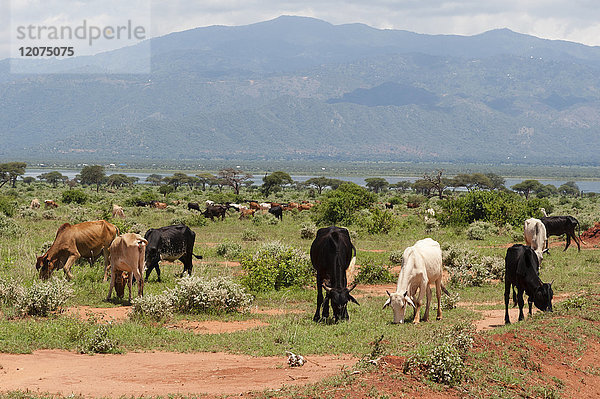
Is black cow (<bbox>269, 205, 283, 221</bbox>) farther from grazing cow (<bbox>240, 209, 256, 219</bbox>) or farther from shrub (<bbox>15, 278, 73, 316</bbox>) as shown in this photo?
shrub (<bbox>15, 278, 73, 316</bbox>)

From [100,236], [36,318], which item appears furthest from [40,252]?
[36,318]

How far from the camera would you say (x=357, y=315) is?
47.2ft

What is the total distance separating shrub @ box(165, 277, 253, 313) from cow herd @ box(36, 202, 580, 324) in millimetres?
1119

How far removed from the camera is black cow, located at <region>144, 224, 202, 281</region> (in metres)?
18.5

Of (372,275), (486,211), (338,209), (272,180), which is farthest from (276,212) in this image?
(272,180)

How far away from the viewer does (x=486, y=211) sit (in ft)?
123

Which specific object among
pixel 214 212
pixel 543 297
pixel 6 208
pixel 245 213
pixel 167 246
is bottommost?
pixel 245 213

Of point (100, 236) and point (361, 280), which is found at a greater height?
point (100, 236)

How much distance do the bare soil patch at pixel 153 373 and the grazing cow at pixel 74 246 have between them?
6.51 meters

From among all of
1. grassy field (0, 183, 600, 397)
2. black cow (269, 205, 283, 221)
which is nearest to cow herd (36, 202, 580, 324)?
grassy field (0, 183, 600, 397)

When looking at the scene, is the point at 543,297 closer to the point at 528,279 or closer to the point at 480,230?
the point at 528,279

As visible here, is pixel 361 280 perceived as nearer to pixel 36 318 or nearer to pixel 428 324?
pixel 428 324

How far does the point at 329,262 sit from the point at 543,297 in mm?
4744

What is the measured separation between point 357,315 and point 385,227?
68.8 feet
